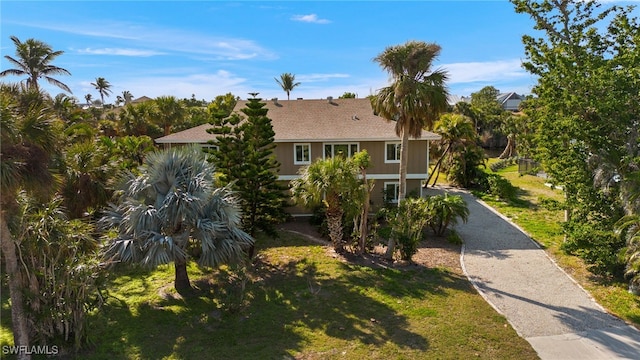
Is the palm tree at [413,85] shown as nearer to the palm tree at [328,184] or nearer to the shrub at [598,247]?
the palm tree at [328,184]

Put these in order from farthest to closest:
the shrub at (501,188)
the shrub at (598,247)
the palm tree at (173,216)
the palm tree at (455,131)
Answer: the palm tree at (455,131)
the shrub at (501,188)
the shrub at (598,247)
the palm tree at (173,216)

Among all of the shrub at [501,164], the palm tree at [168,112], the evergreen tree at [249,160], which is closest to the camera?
the evergreen tree at [249,160]

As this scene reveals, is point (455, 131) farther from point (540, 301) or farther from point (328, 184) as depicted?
point (540, 301)

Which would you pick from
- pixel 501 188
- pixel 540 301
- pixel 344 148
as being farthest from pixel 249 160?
pixel 501 188

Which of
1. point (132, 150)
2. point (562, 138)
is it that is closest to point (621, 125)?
point (562, 138)

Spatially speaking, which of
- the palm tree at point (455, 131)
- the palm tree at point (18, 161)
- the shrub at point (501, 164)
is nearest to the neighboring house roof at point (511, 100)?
the shrub at point (501, 164)

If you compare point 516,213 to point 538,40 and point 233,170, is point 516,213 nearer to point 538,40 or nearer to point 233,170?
point 538,40

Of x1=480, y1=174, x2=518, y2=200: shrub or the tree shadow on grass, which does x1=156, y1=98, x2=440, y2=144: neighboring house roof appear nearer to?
x1=480, y1=174, x2=518, y2=200: shrub
